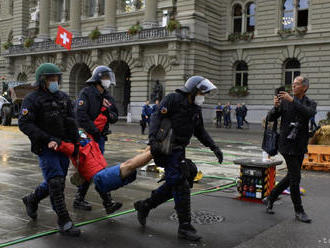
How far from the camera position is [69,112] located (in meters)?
4.89

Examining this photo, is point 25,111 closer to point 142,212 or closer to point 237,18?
point 142,212

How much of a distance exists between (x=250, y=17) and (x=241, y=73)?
454 centimetres

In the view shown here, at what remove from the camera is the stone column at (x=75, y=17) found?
1623 inches

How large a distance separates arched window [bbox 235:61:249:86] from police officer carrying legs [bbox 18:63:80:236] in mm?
30295

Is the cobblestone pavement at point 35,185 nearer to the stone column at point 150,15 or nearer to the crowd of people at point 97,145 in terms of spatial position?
the crowd of people at point 97,145

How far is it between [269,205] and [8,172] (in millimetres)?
5107

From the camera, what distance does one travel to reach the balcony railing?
103ft

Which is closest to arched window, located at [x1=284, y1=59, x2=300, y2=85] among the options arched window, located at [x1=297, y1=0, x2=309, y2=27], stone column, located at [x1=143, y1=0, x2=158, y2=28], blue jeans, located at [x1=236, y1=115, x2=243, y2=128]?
arched window, located at [x1=297, y1=0, x2=309, y2=27]

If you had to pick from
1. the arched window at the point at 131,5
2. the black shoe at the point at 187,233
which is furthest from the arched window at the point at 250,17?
the black shoe at the point at 187,233

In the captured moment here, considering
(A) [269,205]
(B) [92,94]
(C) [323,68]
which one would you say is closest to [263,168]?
(A) [269,205]

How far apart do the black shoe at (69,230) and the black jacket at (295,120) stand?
280 cm

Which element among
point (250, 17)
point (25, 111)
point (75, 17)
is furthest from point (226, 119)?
point (25, 111)

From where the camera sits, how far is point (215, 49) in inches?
1346

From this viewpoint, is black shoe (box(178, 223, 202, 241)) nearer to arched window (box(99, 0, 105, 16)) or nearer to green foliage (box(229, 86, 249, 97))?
green foliage (box(229, 86, 249, 97))
